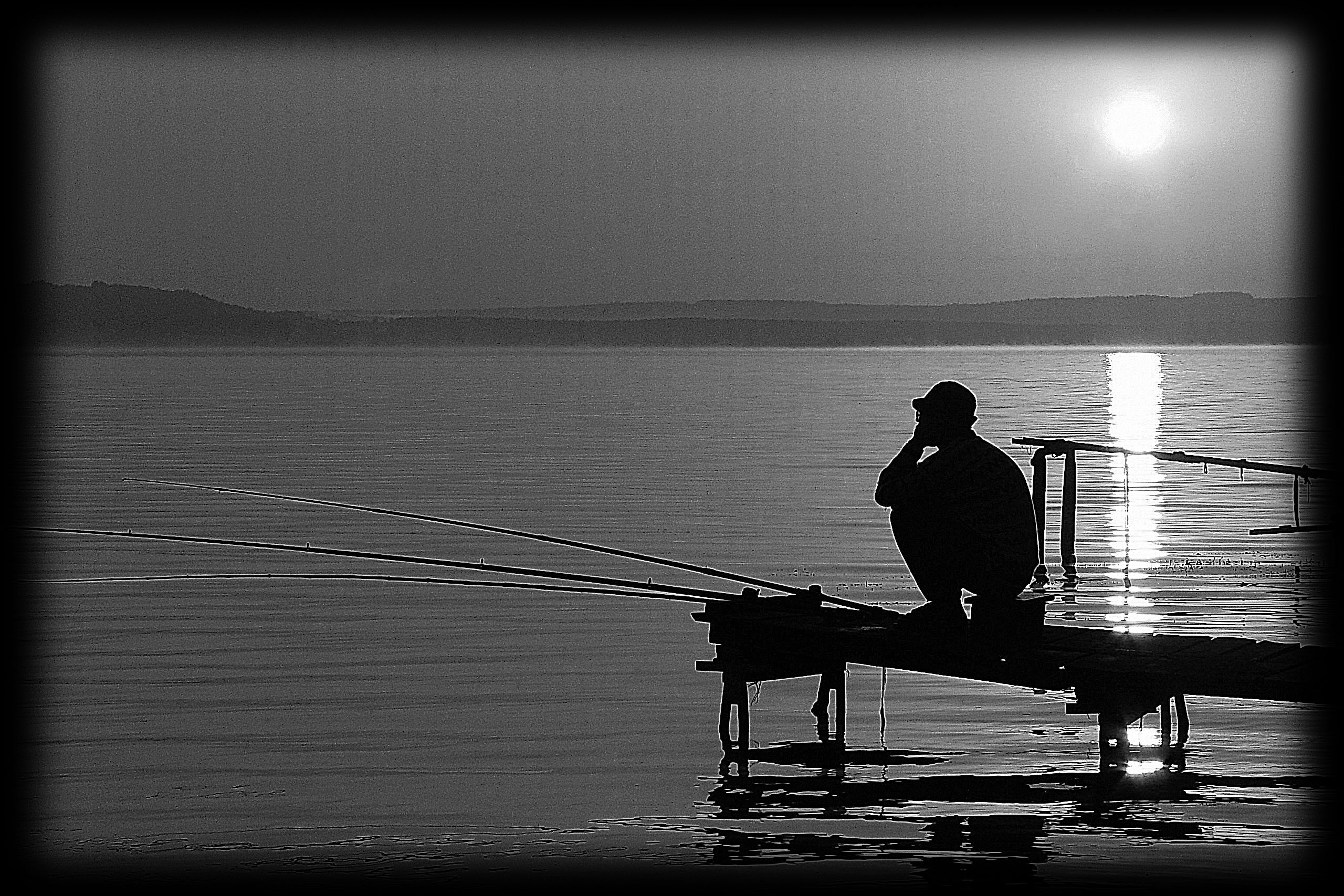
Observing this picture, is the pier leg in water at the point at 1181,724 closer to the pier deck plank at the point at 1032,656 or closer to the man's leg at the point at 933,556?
the pier deck plank at the point at 1032,656

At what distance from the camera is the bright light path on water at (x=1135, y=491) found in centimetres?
2558

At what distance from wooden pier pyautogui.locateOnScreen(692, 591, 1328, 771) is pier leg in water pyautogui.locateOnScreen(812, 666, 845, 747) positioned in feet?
0.38

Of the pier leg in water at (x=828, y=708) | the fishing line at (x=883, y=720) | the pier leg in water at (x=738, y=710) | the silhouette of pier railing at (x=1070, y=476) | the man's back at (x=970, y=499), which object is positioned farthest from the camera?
the silhouette of pier railing at (x=1070, y=476)

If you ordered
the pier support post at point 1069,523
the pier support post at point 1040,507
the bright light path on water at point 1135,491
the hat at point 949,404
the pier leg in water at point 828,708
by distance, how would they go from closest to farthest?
the hat at point 949,404
the pier leg in water at point 828,708
the pier support post at point 1040,507
the pier support post at point 1069,523
the bright light path on water at point 1135,491

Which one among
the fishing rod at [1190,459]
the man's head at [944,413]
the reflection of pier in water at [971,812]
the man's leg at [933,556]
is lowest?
the reflection of pier in water at [971,812]

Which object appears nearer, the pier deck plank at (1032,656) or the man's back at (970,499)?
the pier deck plank at (1032,656)

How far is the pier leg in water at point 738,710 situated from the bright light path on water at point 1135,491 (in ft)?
32.1

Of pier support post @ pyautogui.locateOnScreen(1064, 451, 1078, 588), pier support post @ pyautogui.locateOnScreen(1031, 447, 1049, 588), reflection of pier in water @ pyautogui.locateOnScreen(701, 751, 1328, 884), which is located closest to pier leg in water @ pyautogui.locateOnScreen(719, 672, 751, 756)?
reflection of pier in water @ pyautogui.locateOnScreen(701, 751, 1328, 884)

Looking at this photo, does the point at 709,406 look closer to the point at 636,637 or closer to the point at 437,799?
the point at 636,637

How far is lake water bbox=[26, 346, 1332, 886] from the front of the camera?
1110 centimetres

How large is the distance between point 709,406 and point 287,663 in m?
63.9

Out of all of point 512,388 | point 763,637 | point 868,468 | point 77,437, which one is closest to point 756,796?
point 763,637

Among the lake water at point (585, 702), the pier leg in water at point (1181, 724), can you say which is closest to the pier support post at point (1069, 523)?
the lake water at point (585, 702)

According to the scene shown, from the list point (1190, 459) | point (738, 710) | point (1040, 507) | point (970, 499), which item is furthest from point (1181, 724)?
point (1040, 507)
